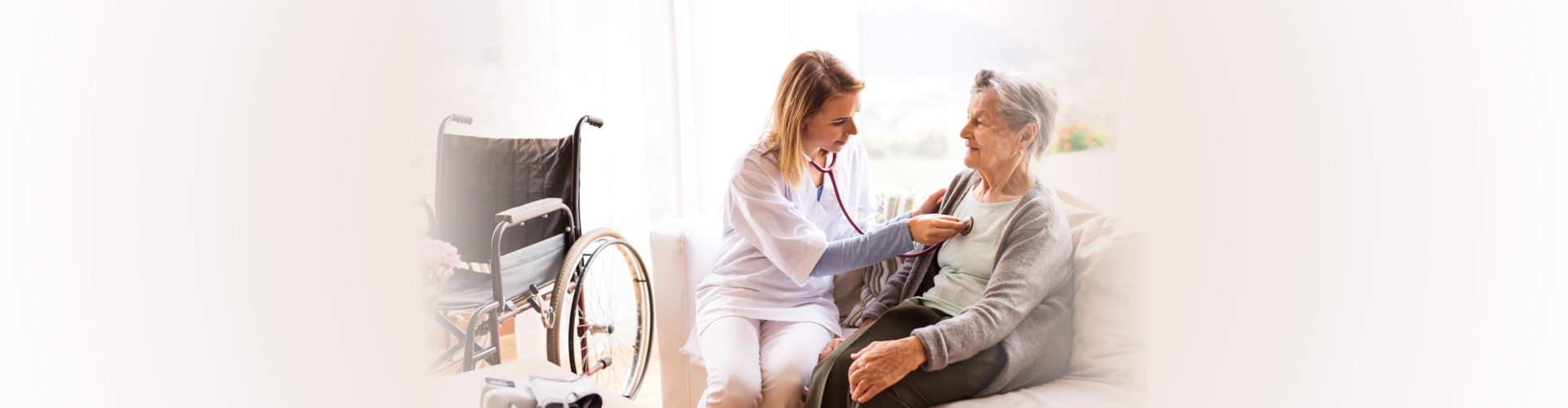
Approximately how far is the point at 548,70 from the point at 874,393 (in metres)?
1.54

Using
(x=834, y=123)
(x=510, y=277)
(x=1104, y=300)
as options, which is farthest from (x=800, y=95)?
(x=510, y=277)

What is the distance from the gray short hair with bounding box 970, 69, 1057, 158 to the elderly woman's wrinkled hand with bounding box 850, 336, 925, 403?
37 centimetres

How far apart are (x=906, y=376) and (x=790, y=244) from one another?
1.18 feet

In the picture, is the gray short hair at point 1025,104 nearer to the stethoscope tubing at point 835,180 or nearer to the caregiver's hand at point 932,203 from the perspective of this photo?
the caregiver's hand at point 932,203

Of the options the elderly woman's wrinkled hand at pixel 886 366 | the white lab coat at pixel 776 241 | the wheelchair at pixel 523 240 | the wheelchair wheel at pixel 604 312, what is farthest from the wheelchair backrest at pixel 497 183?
the elderly woman's wrinkled hand at pixel 886 366

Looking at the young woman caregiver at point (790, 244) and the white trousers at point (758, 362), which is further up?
the young woman caregiver at point (790, 244)

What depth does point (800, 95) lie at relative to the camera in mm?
1461

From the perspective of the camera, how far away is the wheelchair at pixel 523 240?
1.77 metres

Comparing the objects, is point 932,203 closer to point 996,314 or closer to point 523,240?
point 996,314

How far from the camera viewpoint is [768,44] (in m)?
2.41

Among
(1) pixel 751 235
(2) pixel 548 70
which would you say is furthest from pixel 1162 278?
(2) pixel 548 70

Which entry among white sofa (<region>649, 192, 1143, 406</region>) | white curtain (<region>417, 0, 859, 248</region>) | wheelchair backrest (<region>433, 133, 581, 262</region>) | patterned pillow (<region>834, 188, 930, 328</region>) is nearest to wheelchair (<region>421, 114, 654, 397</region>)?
wheelchair backrest (<region>433, 133, 581, 262</region>)

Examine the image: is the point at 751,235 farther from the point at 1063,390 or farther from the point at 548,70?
the point at 548,70

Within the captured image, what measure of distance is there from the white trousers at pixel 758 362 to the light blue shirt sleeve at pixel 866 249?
12cm
